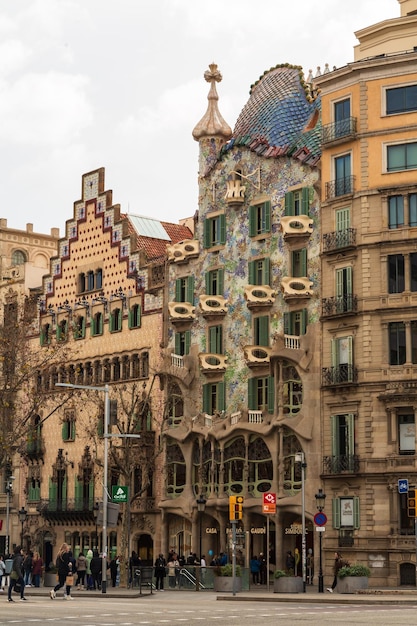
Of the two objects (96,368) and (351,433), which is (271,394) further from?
(96,368)

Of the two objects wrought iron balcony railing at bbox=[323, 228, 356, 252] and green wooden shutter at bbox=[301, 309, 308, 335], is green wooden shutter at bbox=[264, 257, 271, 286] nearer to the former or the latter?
green wooden shutter at bbox=[301, 309, 308, 335]

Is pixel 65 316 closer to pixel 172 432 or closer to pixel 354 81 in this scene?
pixel 172 432

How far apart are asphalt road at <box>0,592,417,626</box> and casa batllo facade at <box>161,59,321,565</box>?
1876cm

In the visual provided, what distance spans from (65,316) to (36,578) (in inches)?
971

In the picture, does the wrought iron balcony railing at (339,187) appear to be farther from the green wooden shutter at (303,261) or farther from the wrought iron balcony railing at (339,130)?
the green wooden shutter at (303,261)

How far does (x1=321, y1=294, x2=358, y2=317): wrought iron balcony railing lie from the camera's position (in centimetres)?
5731

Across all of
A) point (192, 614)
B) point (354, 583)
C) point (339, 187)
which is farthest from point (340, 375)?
point (192, 614)

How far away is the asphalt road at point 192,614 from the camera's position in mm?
28516

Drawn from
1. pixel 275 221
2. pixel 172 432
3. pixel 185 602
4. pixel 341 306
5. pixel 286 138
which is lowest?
pixel 185 602

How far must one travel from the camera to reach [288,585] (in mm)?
48000

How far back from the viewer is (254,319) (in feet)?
209

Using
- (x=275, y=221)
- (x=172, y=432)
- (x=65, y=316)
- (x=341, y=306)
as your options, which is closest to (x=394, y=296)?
(x=341, y=306)

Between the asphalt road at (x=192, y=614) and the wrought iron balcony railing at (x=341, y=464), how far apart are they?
604 inches

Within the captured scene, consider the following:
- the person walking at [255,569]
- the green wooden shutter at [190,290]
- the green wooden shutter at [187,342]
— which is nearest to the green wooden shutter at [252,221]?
the green wooden shutter at [190,290]
